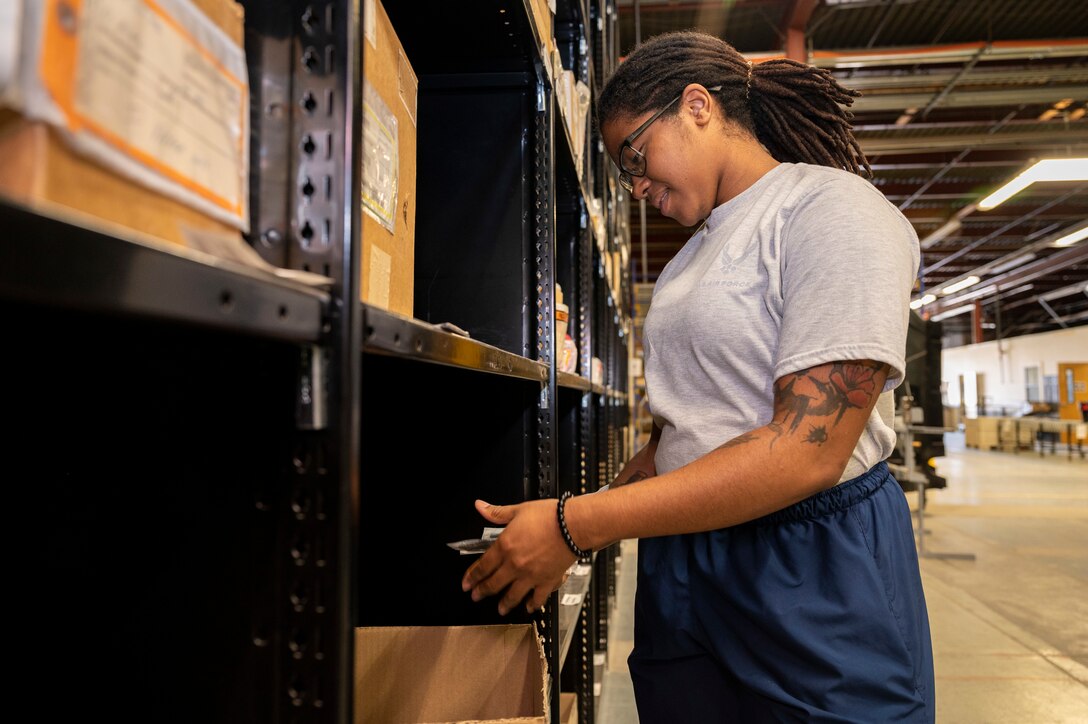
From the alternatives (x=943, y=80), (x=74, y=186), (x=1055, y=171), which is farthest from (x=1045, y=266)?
(x=74, y=186)

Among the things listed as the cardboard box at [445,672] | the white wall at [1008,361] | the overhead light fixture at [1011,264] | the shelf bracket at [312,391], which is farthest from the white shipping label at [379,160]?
the overhead light fixture at [1011,264]

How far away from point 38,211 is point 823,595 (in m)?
1.11

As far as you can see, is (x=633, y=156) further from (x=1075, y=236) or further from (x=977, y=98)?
(x=1075, y=236)

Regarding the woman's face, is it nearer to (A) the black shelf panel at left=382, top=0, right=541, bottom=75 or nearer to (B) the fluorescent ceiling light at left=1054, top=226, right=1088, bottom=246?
(A) the black shelf panel at left=382, top=0, right=541, bottom=75

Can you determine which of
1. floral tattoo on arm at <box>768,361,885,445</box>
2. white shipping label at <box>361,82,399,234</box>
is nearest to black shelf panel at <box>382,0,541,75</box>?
white shipping label at <box>361,82,399,234</box>

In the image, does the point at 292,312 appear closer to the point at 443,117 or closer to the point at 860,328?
the point at 860,328

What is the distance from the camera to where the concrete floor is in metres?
3.07

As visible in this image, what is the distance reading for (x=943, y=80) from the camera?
6.55m

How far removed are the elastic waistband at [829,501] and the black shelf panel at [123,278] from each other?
92 centimetres

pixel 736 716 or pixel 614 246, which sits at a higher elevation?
pixel 614 246

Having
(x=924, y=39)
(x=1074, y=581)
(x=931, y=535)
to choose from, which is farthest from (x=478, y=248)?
(x=924, y=39)

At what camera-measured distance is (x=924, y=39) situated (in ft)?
21.6

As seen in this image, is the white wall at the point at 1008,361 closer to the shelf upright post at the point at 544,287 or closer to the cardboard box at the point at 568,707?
the cardboard box at the point at 568,707

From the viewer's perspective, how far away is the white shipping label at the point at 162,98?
39cm
